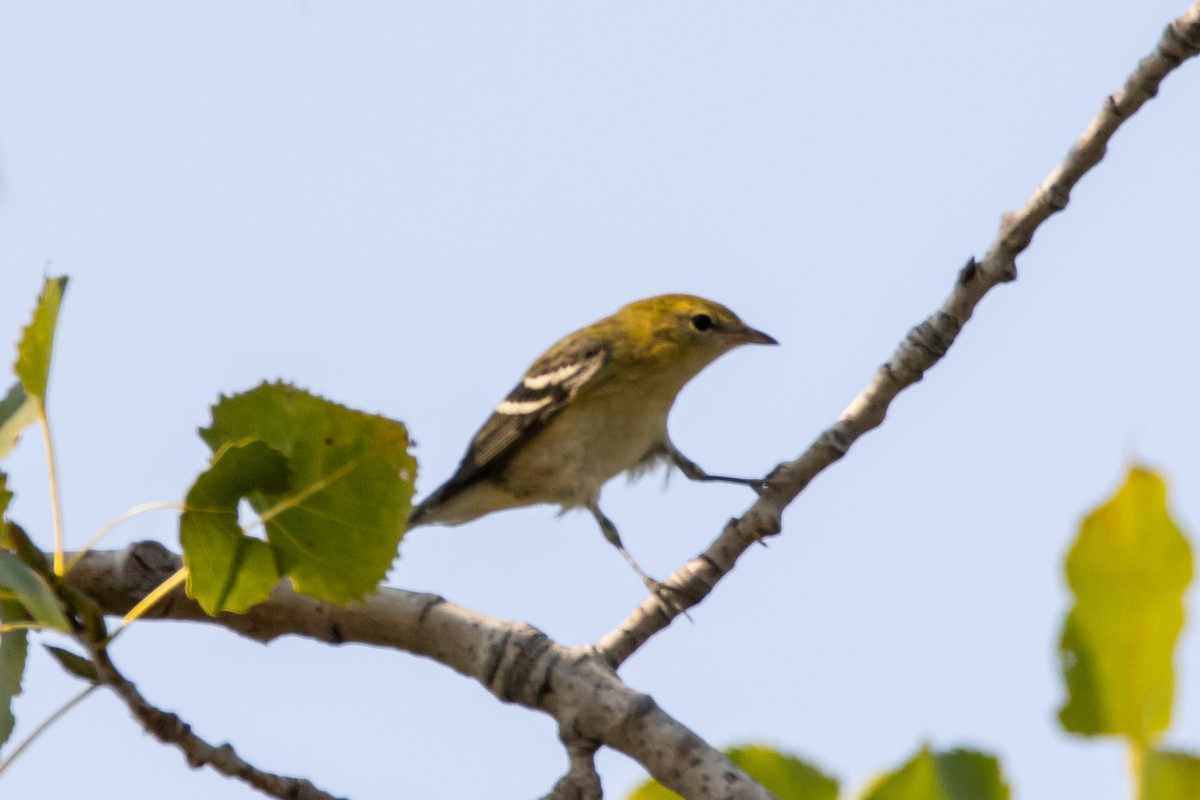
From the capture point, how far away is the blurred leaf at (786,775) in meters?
Answer: 1.03

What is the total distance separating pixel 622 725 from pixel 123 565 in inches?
54.8

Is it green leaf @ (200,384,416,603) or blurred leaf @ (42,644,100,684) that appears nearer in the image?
green leaf @ (200,384,416,603)

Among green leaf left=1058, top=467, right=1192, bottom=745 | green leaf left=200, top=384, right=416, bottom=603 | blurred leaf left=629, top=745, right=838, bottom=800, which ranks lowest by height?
green leaf left=1058, top=467, right=1192, bottom=745

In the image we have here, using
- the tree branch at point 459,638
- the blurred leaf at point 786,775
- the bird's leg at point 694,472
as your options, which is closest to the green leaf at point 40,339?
the tree branch at point 459,638

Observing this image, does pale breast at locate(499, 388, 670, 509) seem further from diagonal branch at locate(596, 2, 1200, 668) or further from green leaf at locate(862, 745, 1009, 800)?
green leaf at locate(862, 745, 1009, 800)

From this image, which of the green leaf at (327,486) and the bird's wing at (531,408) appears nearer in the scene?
the green leaf at (327,486)

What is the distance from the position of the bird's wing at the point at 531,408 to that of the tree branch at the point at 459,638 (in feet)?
11.6

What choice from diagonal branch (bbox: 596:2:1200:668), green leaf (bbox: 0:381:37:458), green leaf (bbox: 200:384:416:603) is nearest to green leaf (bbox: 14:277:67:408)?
green leaf (bbox: 0:381:37:458)

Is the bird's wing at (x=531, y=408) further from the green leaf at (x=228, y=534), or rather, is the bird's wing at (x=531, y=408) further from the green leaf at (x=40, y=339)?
the green leaf at (x=40, y=339)

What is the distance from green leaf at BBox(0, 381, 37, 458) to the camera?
225 cm

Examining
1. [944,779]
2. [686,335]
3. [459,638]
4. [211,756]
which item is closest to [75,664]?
[211,756]

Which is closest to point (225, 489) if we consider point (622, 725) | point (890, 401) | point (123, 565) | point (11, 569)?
point (11, 569)

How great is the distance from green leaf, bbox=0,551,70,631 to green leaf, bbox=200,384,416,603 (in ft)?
1.37

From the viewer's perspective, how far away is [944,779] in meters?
0.77
